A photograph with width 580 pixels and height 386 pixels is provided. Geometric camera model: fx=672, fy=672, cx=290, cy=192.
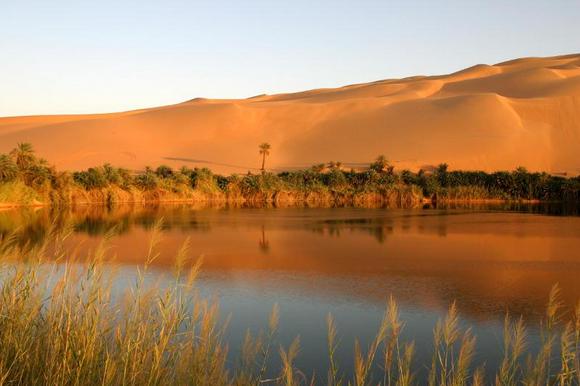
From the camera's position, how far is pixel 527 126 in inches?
2719

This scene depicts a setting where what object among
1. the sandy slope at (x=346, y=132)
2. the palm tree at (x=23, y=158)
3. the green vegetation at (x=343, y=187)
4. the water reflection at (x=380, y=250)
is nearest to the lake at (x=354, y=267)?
the water reflection at (x=380, y=250)

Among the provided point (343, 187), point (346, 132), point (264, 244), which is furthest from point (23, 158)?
point (346, 132)

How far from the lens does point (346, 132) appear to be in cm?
7219

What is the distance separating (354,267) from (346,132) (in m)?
57.8

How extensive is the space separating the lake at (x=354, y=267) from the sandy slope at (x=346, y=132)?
34.5 metres

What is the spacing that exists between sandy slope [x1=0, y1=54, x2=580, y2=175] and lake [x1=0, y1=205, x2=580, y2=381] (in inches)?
1360

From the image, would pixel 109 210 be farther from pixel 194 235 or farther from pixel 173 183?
pixel 194 235

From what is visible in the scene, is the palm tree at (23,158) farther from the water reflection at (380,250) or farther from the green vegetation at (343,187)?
the water reflection at (380,250)

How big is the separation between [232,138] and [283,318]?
65.7 metres

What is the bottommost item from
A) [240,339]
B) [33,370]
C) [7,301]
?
[240,339]

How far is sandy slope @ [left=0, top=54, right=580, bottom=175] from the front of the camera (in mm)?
63219

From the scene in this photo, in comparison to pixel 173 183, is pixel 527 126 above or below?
above

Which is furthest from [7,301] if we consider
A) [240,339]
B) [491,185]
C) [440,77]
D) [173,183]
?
[440,77]

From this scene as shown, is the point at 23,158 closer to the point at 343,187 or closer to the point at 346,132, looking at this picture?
the point at 343,187
